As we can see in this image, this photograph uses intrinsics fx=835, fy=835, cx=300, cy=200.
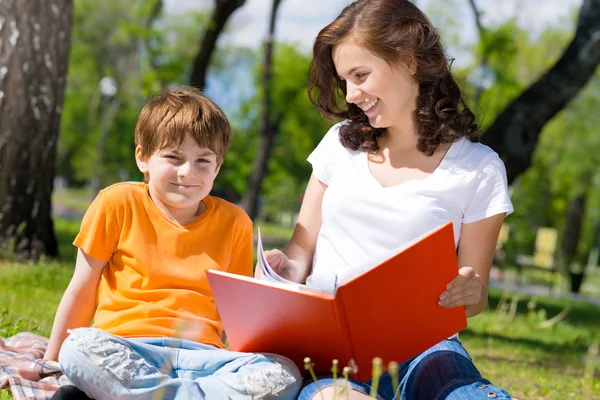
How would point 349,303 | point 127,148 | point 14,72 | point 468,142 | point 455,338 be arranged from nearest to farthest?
point 349,303
point 455,338
point 468,142
point 14,72
point 127,148

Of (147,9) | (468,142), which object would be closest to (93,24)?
(147,9)

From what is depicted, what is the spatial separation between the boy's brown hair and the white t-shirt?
1.53ft

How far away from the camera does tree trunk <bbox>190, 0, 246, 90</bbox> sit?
1116 cm

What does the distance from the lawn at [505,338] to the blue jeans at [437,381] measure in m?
0.32

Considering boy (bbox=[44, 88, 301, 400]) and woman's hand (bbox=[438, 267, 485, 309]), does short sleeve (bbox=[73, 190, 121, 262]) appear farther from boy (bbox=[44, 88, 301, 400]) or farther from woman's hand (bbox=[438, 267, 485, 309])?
woman's hand (bbox=[438, 267, 485, 309])

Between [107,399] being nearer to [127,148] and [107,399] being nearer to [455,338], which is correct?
[455,338]

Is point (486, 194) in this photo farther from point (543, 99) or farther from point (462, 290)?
point (543, 99)

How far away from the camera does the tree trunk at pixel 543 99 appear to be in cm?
776

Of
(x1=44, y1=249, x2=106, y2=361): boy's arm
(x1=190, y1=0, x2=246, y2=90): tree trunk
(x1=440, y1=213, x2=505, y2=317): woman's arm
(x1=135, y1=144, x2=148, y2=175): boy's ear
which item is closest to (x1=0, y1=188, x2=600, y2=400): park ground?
(x1=44, y1=249, x2=106, y2=361): boy's arm

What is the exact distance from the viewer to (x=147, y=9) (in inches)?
631

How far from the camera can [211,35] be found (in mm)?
11828

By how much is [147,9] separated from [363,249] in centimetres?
1405

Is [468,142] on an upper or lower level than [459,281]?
upper

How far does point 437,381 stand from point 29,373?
138 cm
